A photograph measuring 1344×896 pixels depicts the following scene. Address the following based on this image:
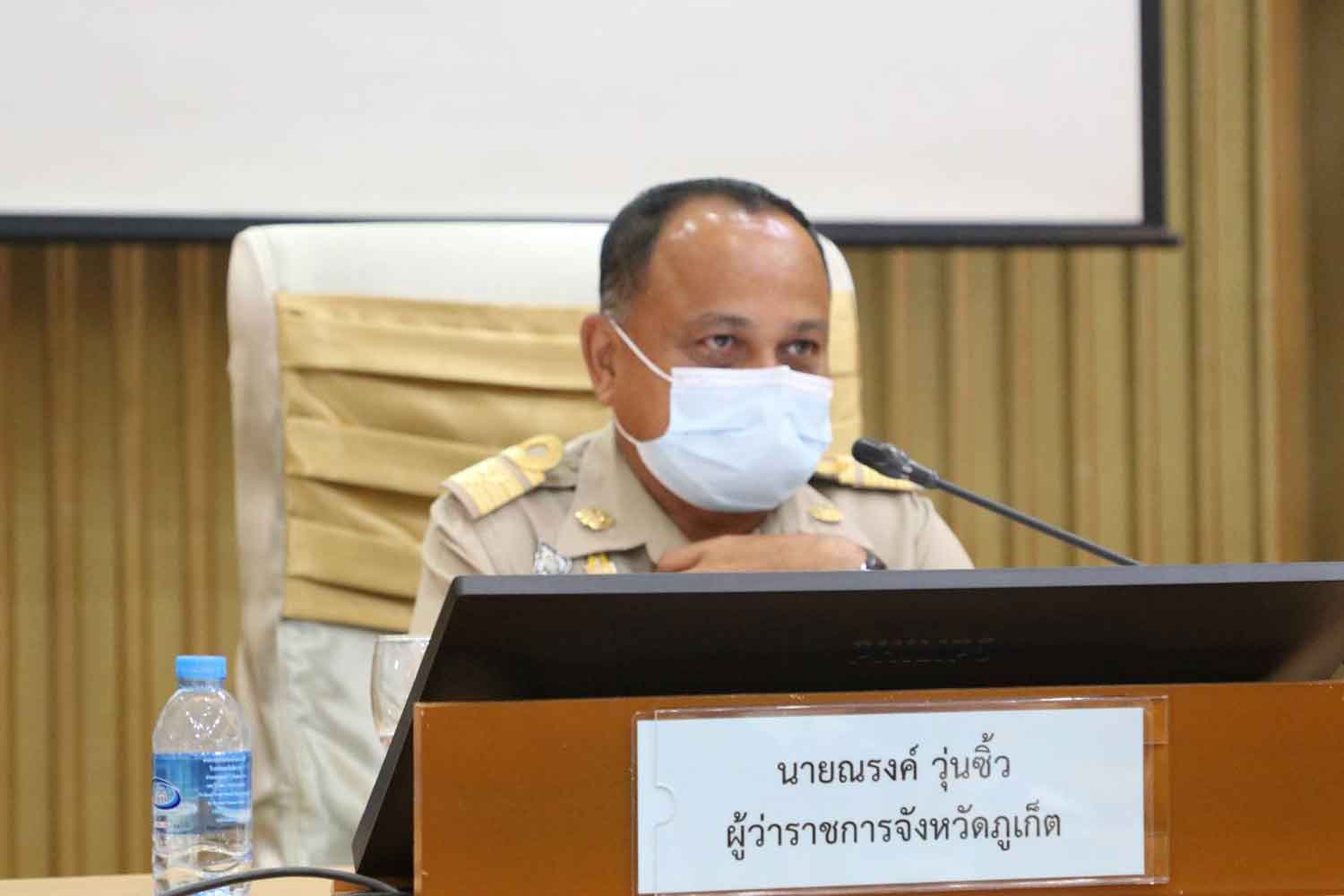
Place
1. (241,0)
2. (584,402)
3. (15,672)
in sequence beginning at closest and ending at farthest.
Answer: (584,402)
(241,0)
(15,672)

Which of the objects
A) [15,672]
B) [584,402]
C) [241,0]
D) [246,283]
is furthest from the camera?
[15,672]

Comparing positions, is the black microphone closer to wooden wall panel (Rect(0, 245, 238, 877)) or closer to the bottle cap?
the bottle cap

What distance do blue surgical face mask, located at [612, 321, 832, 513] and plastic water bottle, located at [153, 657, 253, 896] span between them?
31.0 inches

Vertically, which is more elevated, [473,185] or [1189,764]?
[473,185]

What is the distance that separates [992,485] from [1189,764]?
1989 millimetres

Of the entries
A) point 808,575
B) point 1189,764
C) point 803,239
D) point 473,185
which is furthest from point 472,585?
point 473,185

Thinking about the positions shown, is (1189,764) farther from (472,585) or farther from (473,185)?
(473,185)

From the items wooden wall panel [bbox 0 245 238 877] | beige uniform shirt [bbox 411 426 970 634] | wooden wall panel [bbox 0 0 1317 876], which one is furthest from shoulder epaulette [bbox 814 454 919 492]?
wooden wall panel [bbox 0 245 238 877]

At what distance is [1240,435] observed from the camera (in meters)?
2.88

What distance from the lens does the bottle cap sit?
3.79 feet

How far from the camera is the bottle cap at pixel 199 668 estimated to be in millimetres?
1155

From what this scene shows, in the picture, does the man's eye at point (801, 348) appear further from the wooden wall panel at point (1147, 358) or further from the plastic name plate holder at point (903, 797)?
the plastic name plate holder at point (903, 797)

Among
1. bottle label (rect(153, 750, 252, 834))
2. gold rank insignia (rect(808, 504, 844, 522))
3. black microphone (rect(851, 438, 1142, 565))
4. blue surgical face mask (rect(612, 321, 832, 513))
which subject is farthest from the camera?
gold rank insignia (rect(808, 504, 844, 522))

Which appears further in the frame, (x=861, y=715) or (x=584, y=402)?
(x=584, y=402)
